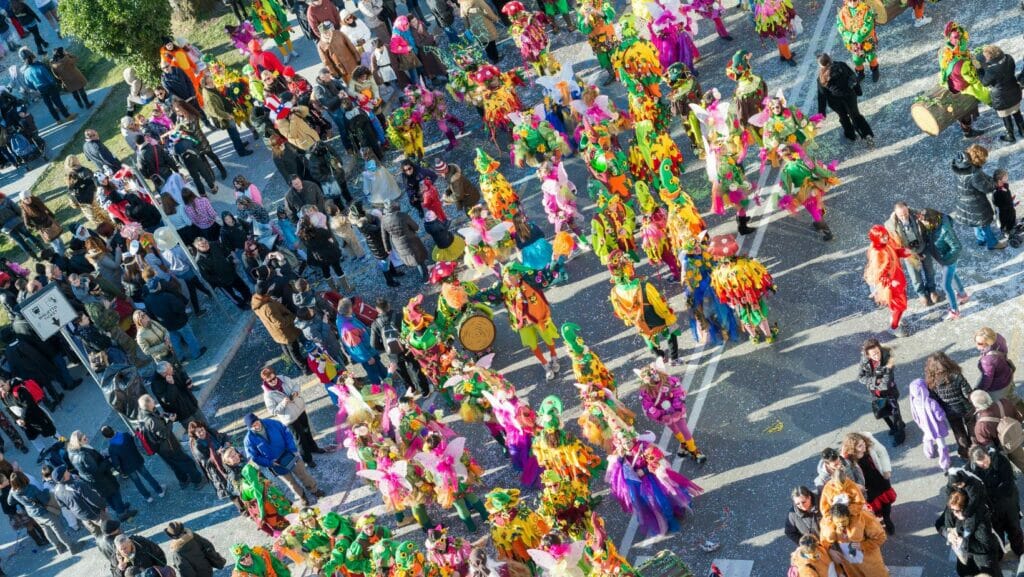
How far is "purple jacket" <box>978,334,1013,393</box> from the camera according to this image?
43.9 ft

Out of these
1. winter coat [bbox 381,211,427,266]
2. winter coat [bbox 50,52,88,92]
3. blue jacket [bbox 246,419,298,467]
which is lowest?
blue jacket [bbox 246,419,298,467]

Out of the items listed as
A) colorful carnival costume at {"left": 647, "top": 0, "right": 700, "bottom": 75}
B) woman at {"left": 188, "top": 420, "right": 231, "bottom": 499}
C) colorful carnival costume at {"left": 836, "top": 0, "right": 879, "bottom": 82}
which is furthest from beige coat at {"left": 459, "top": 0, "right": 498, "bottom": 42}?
woman at {"left": 188, "top": 420, "right": 231, "bottom": 499}

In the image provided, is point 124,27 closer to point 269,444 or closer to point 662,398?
point 269,444

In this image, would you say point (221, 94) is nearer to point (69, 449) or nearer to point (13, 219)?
point (13, 219)

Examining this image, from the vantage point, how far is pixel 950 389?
13352mm

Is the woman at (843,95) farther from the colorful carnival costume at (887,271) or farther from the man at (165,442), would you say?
the man at (165,442)

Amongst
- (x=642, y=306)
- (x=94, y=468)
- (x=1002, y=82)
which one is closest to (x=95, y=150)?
(x=94, y=468)

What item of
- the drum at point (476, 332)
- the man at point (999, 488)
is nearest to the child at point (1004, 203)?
the man at point (999, 488)

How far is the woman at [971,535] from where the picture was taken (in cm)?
1204

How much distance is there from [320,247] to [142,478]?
4.13 meters

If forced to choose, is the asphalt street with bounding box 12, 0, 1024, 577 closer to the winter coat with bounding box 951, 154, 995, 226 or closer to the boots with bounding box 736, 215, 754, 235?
the boots with bounding box 736, 215, 754, 235

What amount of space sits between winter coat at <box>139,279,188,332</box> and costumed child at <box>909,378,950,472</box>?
35.1 feet

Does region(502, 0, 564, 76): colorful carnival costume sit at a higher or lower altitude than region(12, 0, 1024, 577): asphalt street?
higher

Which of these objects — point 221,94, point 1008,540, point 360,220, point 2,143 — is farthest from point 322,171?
point 1008,540
